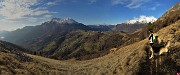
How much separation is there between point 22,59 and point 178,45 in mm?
44763

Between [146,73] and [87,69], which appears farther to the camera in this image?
[87,69]

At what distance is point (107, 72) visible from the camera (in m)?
73.7

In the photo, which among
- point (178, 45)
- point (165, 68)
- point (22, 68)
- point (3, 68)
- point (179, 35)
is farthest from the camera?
point (179, 35)

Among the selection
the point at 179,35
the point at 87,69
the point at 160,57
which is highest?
the point at 179,35

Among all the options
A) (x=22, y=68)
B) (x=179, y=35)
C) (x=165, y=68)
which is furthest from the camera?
(x=179, y=35)

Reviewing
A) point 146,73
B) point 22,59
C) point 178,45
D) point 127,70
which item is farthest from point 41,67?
point 178,45

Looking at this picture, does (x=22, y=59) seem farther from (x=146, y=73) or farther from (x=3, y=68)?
(x=146, y=73)

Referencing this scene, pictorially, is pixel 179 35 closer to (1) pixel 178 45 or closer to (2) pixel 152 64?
(1) pixel 178 45

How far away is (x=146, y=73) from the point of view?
66.8 m

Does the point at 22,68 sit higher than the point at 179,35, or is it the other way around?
the point at 179,35

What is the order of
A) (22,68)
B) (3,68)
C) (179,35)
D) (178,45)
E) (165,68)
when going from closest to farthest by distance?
1. (3,68)
2. (22,68)
3. (165,68)
4. (178,45)
5. (179,35)

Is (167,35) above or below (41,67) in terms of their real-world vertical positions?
above

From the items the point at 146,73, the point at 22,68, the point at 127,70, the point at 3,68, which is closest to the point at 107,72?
the point at 127,70

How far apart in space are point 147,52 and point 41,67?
30.4 m
